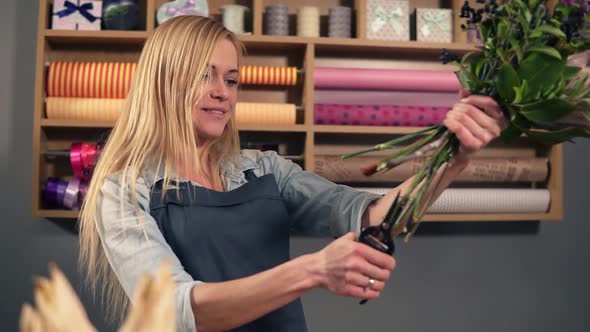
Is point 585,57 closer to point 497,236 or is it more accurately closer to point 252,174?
point 252,174

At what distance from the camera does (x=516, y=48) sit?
2.65ft

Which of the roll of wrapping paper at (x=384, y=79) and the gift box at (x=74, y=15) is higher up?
the gift box at (x=74, y=15)

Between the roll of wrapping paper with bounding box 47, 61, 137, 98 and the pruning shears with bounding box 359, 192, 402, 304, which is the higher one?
the roll of wrapping paper with bounding box 47, 61, 137, 98

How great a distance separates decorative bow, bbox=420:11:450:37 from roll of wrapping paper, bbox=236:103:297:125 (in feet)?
2.10

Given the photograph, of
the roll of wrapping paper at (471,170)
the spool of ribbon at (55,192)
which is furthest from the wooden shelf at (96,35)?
the roll of wrapping paper at (471,170)

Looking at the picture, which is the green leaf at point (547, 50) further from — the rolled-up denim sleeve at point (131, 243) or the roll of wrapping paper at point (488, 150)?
the roll of wrapping paper at point (488, 150)

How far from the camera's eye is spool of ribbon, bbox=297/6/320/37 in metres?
2.38

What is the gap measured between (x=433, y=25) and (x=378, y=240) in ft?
5.88

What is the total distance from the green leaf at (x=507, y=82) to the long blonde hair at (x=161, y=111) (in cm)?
62

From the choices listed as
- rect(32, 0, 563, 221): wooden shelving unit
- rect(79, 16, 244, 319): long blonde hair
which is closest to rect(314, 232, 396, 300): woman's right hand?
rect(79, 16, 244, 319): long blonde hair

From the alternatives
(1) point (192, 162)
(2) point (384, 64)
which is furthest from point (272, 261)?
(2) point (384, 64)

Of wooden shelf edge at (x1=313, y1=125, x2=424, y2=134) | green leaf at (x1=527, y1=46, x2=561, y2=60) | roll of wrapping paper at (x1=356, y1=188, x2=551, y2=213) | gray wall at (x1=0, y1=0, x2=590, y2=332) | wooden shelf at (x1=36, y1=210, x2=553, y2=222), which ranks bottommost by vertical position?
gray wall at (x1=0, y1=0, x2=590, y2=332)

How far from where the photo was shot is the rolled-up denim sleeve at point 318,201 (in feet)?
3.94

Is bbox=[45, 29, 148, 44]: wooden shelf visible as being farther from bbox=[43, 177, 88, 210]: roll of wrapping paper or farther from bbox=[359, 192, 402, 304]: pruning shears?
bbox=[359, 192, 402, 304]: pruning shears
